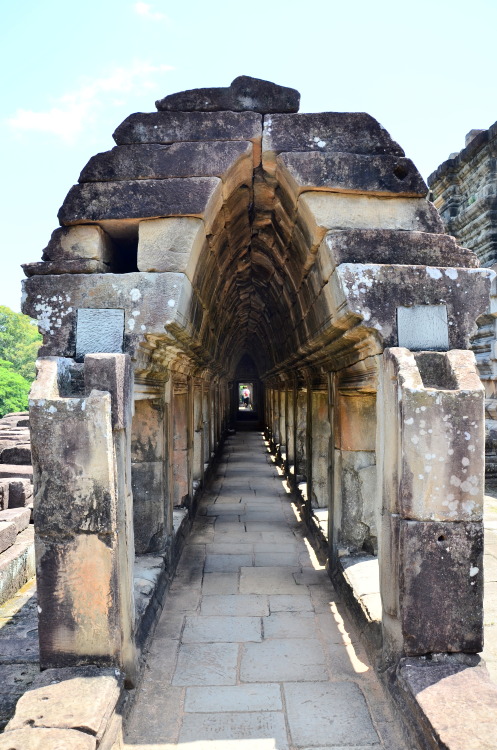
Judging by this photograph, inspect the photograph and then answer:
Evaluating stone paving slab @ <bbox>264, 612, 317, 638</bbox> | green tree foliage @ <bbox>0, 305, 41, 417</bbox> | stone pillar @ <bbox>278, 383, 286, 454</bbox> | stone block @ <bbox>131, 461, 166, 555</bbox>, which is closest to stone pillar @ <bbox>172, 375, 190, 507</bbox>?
stone block @ <bbox>131, 461, 166, 555</bbox>

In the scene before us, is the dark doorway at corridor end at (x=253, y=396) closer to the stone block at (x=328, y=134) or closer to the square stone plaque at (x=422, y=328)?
the stone block at (x=328, y=134)

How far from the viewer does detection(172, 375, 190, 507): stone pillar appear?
6039 mm

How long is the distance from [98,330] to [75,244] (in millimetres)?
624

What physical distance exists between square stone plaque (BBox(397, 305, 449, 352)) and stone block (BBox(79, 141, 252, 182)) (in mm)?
1470

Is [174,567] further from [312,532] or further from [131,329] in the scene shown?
[131,329]

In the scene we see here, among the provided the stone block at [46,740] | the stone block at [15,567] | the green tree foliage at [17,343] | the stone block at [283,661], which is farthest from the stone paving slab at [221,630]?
the green tree foliage at [17,343]

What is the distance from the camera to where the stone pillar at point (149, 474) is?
4457 mm

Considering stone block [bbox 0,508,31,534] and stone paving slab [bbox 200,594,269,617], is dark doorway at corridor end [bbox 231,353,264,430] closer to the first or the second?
stone block [bbox 0,508,31,534]

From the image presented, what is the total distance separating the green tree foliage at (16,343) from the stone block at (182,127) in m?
41.8

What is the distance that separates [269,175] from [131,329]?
154cm

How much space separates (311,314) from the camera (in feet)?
15.4

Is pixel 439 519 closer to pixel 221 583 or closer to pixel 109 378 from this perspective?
pixel 109 378

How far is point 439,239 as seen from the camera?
3.42m

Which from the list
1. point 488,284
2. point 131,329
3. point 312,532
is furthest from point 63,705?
point 312,532
